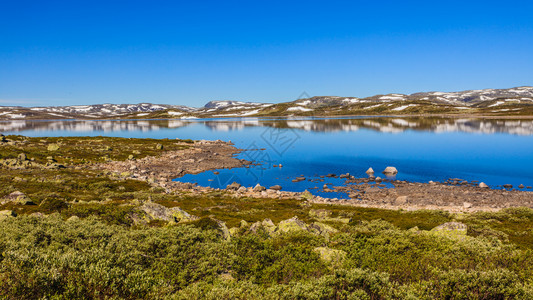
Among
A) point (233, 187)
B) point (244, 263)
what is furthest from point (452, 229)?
point (233, 187)

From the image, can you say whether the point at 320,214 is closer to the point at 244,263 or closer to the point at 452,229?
the point at 452,229

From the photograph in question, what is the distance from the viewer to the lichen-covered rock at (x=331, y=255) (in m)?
11.3

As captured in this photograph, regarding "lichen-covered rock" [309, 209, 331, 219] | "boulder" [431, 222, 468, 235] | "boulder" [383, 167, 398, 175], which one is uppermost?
"boulder" [431, 222, 468, 235]

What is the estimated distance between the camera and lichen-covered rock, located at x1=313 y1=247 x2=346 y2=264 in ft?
37.0

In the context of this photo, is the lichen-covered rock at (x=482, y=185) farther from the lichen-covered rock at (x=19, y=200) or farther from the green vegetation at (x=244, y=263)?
the lichen-covered rock at (x=19, y=200)

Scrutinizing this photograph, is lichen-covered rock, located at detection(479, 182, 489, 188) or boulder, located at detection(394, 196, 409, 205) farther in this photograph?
lichen-covered rock, located at detection(479, 182, 489, 188)

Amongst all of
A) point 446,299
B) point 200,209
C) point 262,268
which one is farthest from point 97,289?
point 200,209

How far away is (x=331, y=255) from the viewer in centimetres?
1159

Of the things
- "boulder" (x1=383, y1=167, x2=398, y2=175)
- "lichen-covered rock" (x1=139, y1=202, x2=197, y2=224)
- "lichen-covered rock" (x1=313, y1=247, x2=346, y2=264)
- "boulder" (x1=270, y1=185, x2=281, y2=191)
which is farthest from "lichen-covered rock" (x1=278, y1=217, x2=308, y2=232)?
"boulder" (x1=383, y1=167, x2=398, y2=175)

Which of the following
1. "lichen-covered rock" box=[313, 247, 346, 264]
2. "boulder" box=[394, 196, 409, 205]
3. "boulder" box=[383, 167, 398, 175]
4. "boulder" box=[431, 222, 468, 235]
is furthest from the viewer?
"boulder" box=[383, 167, 398, 175]

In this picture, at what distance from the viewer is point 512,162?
54438 mm

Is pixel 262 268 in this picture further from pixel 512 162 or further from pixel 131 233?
pixel 512 162

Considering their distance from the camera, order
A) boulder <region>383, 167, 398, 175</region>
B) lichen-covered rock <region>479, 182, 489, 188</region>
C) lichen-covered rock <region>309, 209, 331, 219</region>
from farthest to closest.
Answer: boulder <region>383, 167, 398, 175</region> → lichen-covered rock <region>479, 182, 489, 188</region> → lichen-covered rock <region>309, 209, 331, 219</region>

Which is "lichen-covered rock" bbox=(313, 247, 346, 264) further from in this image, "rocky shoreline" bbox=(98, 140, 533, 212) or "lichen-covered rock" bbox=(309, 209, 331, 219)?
"rocky shoreline" bbox=(98, 140, 533, 212)
